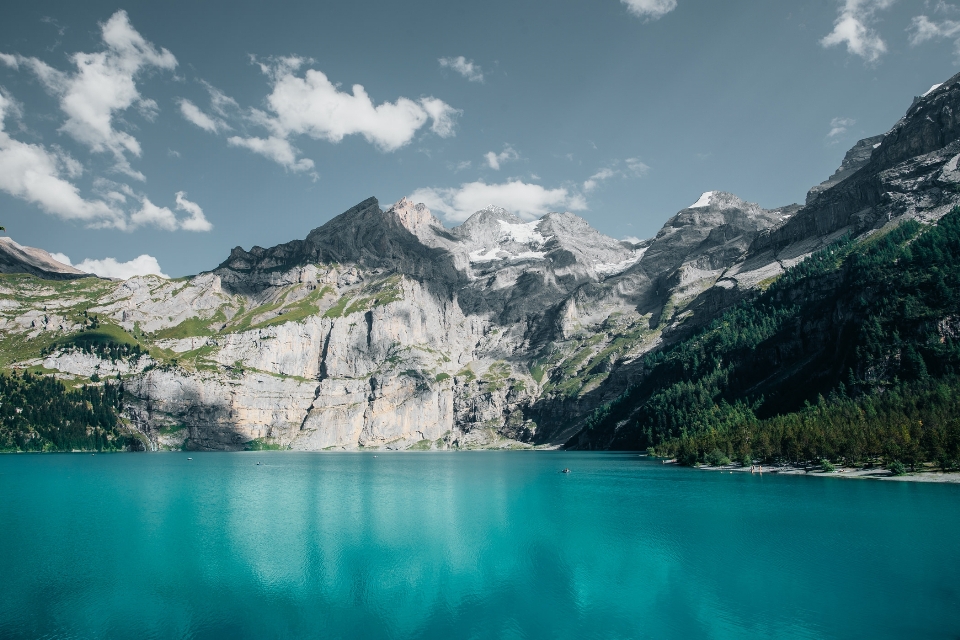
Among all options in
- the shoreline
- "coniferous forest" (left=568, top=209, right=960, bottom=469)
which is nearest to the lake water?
the shoreline

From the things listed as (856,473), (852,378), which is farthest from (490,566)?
(852,378)

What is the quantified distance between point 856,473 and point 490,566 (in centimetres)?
7437

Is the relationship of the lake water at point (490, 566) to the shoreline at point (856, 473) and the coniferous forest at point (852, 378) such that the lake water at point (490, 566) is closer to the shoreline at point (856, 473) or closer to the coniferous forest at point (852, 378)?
the shoreline at point (856, 473)

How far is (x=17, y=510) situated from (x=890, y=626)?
81.1 meters

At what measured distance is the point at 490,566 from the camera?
42125 mm

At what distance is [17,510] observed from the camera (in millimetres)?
62719

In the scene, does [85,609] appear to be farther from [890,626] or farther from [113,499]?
[113,499]

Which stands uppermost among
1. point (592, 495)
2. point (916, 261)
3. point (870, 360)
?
point (916, 261)

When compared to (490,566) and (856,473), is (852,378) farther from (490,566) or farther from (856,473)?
(490,566)

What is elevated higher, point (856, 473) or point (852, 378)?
point (852, 378)

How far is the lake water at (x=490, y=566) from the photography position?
29828mm

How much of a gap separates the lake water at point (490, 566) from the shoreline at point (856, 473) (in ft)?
20.5

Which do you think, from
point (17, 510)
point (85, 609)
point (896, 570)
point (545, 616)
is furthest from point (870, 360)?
point (17, 510)

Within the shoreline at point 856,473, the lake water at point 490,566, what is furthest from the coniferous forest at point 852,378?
the lake water at point 490,566
